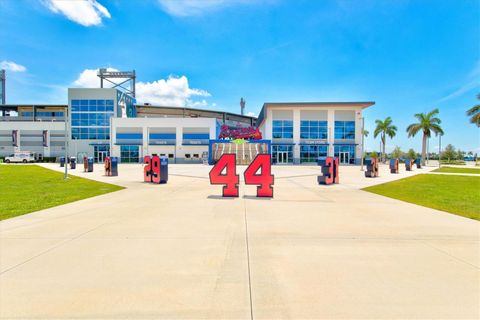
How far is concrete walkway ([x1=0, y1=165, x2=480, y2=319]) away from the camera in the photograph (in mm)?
3000

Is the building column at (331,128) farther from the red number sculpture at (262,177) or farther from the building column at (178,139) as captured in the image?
the red number sculpture at (262,177)

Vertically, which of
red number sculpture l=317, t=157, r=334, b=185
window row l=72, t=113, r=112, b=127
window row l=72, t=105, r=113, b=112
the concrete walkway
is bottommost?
the concrete walkway

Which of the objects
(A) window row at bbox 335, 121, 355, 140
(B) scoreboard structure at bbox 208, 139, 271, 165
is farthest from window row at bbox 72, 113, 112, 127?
(A) window row at bbox 335, 121, 355, 140

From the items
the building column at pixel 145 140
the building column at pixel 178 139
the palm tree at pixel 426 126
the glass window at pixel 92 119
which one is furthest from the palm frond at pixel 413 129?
the glass window at pixel 92 119

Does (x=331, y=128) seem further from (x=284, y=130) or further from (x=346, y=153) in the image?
(x=284, y=130)

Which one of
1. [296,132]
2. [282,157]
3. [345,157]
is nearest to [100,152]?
[282,157]

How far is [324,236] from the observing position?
18.7 feet

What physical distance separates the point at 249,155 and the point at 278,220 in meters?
41.8

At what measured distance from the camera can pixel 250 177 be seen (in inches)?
441

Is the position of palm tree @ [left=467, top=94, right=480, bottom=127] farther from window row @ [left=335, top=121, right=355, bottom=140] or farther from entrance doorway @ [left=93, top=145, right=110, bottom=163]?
entrance doorway @ [left=93, top=145, right=110, bottom=163]

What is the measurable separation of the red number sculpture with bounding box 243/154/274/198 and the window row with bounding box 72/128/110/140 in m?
55.1

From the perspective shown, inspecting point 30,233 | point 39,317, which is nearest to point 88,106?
point 30,233

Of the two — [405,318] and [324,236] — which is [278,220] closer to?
[324,236]

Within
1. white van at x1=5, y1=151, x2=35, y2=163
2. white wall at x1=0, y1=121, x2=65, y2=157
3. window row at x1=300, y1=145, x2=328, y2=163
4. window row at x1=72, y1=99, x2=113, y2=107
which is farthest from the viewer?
white wall at x1=0, y1=121, x2=65, y2=157
